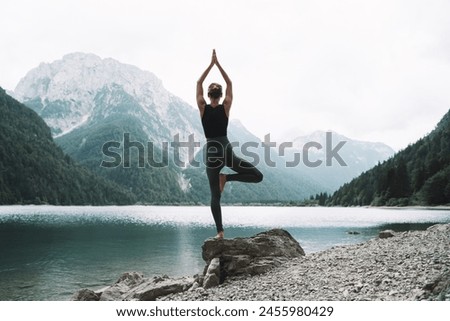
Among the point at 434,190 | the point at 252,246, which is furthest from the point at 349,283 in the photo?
the point at 434,190

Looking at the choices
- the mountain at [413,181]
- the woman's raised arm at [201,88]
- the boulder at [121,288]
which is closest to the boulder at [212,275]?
the woman's raised arm at [201,88]

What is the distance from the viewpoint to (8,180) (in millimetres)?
198125

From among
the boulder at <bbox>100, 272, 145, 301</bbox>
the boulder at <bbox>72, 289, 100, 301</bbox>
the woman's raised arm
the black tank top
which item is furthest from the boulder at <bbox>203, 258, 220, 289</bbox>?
the boulder at <bbox>72, 289, 100, 301</bbox>

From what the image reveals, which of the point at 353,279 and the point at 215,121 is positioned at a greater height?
the point at 215,121

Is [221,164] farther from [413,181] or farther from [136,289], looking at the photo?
[413,181]

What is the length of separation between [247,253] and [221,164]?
374cm

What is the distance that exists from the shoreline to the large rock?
312 mm

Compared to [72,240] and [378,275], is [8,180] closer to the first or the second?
[72,240]

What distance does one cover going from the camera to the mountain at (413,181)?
121875 mm

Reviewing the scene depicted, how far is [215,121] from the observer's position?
30.8 feet

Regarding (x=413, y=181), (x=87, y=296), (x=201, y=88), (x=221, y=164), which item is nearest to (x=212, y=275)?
(x=221, y=164)

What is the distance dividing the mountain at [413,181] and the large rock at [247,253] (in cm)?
11629
